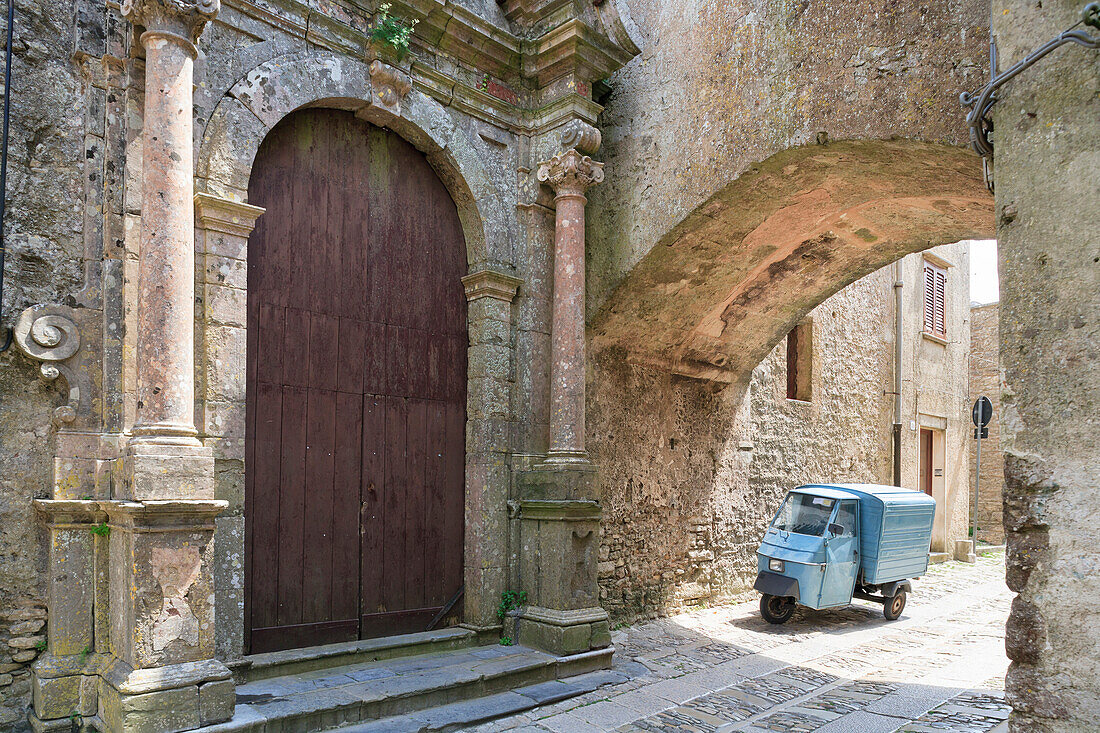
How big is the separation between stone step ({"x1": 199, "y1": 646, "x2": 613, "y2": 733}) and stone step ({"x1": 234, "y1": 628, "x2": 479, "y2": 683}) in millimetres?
40

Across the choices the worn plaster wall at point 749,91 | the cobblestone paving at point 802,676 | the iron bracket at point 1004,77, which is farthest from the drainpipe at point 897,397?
the iron bracket at point 1004,77

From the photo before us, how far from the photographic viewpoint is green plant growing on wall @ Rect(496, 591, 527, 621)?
18.8 ft

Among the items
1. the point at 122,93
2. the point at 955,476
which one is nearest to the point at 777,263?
the point at 122,93

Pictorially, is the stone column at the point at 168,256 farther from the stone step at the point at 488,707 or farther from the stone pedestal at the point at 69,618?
the stone step at the point at 488,707

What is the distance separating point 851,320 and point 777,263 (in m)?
3.95

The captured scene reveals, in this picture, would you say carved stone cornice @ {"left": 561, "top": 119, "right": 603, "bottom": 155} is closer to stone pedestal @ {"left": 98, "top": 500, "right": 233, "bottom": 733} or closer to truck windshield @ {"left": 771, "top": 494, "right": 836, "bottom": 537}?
stone pedestal @ {"left": 98, "top": 500, "right": 233, "bottom": 733}

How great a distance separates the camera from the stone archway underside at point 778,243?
541 centimetres

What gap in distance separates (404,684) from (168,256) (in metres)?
2.74

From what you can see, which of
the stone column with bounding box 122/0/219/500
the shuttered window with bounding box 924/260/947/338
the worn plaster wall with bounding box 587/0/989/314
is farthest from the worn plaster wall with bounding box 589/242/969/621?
the stone column with bounding box 122/0/219/500

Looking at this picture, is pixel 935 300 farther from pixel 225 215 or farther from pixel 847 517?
pixel 225 215

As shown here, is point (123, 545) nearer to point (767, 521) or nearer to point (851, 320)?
point (767, 521)

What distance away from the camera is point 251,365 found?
4762 mm

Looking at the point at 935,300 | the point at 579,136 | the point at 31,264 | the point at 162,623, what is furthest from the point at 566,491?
the point at 935,300

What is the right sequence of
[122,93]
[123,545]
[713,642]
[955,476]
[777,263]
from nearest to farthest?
[123,545] < [122,93] < [713,642] < [777,263] < [955,476]
